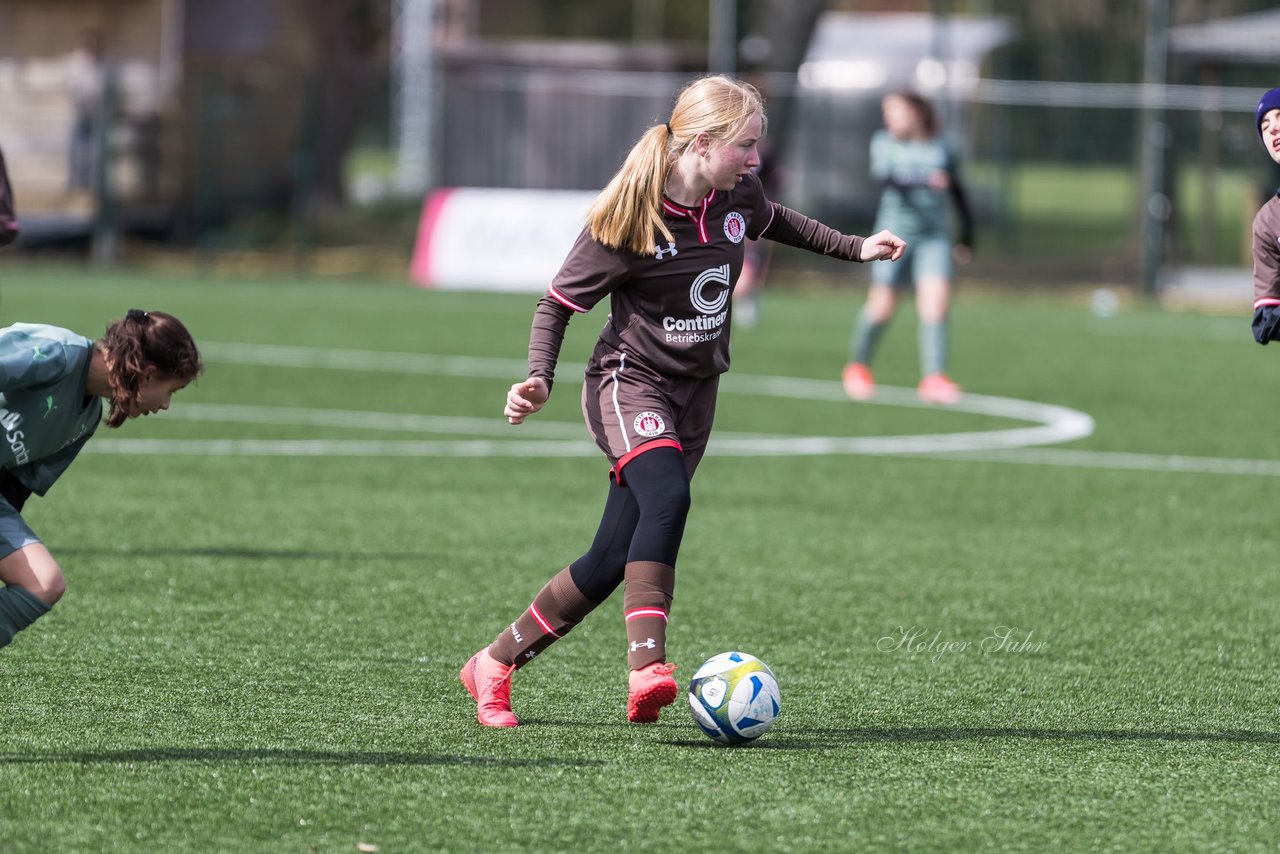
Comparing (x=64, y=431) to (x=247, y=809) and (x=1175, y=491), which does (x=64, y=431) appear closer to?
(x=247, y=809)

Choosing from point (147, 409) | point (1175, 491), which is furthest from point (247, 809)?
point (1175, 491)

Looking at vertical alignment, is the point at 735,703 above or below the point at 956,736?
above

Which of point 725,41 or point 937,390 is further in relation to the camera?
point 725,41

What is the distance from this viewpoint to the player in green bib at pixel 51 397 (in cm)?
500

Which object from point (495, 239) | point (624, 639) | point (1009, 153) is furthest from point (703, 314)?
point (1009, 153)

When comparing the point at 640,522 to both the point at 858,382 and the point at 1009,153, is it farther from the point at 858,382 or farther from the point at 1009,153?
the point at 1009,153

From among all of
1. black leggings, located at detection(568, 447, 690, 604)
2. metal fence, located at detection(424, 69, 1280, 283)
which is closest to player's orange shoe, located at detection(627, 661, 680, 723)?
black leggings, located at detection(568, 447, 690, 604)

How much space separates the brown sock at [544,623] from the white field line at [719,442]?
6068 mm

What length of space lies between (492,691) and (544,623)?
248mm

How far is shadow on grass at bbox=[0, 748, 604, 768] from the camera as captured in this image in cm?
524

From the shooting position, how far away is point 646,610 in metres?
5.61

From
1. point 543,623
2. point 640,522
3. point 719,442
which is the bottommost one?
point 719,442

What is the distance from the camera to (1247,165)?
1054 inches

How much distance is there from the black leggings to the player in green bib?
128cm
